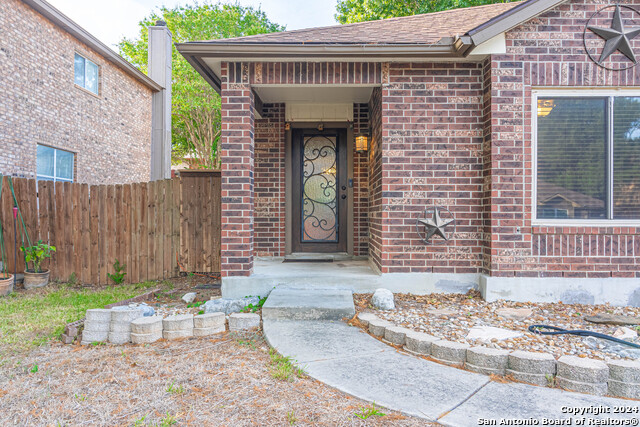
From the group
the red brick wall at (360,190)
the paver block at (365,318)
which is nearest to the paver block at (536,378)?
the paver block at (365,318)

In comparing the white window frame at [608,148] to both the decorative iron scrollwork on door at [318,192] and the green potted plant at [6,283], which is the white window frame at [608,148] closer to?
the decorative iron scrollwork on door at [318,192]

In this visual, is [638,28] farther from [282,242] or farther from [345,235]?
[282,242]

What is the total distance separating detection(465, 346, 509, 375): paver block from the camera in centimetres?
250

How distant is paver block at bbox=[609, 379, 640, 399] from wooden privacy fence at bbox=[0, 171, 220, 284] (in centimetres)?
490

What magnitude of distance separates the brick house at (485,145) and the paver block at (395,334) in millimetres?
1399

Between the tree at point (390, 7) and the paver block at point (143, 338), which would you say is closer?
the paver block at point (143, 338)

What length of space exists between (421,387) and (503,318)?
180 cm

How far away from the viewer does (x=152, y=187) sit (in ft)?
19.1

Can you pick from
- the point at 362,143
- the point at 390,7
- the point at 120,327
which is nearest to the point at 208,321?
the point at 120,327

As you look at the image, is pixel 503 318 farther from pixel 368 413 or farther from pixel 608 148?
pixel 608 148

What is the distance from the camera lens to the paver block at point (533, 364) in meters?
2.39

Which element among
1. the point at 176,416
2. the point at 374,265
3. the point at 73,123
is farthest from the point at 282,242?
the point at 73,123

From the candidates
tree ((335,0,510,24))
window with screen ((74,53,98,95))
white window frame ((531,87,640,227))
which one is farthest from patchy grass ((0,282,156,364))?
tree ((335,0,510,24))

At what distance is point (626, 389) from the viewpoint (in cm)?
226
